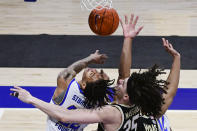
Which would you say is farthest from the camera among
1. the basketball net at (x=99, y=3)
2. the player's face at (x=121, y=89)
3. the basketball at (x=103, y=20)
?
the basketball net at (x=99, y=3)

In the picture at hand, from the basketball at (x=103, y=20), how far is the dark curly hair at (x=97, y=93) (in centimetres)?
96

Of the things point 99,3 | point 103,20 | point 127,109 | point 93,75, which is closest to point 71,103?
point 93,75

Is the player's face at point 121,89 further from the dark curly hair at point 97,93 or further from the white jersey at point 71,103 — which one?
the white jersey at point 71,103

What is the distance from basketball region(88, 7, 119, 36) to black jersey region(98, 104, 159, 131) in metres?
1.38

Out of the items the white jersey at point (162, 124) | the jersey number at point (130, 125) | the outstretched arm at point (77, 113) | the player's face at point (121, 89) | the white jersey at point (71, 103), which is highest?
the player's face at point (121, 89)

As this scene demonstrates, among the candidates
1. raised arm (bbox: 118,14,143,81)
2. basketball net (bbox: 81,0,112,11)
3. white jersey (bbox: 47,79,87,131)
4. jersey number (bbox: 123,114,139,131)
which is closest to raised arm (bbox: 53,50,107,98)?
white jersey (bbox: 47,79,87,131)

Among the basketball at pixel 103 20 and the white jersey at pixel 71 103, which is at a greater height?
the basketball at pixel 103 20

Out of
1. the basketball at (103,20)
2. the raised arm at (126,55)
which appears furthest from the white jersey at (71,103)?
the basketball at (103,20)

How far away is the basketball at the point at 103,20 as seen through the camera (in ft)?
14.6

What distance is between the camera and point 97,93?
11.8 ft

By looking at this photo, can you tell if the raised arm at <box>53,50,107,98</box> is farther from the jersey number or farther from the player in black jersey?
the jersey number

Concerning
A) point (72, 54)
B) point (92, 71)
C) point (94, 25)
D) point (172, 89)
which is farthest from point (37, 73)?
point (172, 89)

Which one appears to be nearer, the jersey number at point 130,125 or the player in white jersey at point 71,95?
the jersey number at point 130,125

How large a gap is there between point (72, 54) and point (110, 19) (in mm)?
2860
